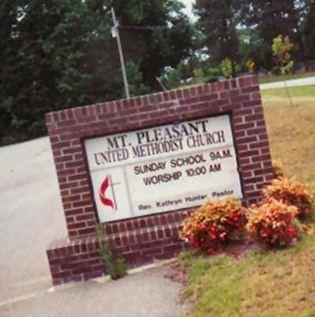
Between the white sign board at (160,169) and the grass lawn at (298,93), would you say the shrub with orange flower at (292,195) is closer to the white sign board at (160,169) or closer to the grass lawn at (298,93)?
the white sign board at (160,169)

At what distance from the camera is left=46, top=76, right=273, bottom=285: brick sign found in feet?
26.6

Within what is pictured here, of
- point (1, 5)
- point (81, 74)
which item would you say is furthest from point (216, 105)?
point (1, 5)

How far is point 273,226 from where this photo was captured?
6.71 metres

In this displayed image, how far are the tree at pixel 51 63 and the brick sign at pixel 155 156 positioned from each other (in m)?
41.9

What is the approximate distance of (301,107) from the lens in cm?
2320

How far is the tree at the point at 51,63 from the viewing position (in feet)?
165

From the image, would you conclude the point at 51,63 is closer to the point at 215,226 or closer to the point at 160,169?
the point at 160,169

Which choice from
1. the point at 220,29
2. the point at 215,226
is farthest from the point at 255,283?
the point at 220,29

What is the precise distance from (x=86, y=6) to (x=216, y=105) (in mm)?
46343

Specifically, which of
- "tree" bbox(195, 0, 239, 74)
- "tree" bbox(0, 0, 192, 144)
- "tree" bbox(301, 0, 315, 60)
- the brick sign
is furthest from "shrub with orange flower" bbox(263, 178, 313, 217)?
"tree" bbox(195, 0, 239, 74)

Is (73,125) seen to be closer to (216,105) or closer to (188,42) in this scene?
(216,105)

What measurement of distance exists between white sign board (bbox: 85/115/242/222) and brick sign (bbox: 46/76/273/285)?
0.04 feet

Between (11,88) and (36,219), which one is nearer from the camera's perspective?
(36,219)

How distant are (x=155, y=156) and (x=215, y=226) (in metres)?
1.36
